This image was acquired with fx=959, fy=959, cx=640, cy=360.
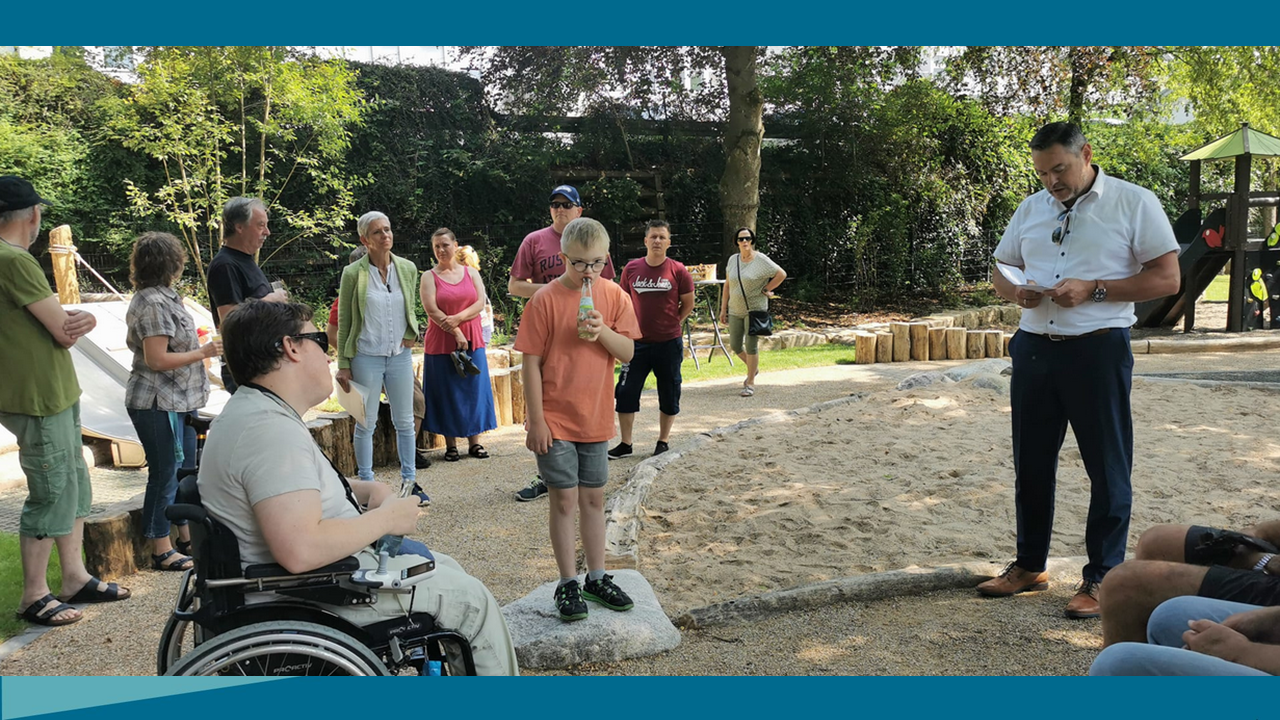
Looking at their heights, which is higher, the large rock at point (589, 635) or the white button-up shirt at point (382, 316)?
the white button-up shirt at point (382, 316)

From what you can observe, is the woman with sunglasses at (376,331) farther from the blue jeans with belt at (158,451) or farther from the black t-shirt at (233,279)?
the blue jeans with belt at (158,451)

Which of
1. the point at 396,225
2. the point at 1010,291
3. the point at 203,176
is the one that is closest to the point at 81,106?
the point at 203,176

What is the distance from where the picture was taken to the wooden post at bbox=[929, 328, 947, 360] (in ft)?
31.8

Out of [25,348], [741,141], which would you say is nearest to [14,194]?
[25,348]

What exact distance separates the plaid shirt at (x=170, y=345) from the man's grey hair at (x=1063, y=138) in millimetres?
2920

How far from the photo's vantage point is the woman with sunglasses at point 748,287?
7531 millimetres

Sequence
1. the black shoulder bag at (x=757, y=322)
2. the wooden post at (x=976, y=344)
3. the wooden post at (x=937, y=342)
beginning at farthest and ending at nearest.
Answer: the wooden post at (x=937, y=342) → the wooden post at (x=976, y=344) → the black shoulder bag at (x=757, y=322)

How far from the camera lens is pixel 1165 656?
62.9 inches

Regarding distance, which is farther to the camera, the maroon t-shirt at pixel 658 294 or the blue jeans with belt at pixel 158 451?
the maroon t-shirt at pixel 658 294

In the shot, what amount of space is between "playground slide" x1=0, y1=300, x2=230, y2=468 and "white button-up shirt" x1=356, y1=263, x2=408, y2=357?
1.46 m

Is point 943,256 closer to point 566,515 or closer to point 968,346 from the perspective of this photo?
point 968,346

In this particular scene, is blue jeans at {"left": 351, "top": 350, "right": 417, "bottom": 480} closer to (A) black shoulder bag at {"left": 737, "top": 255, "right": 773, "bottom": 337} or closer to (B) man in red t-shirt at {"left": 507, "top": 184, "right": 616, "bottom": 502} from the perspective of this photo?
(B) man in red t-shirt at {"left": 507, "top": 184, "right": 616, "bottom": 502}

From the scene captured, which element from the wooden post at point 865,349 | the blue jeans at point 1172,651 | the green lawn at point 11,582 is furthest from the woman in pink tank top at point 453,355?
the wooden post at point 865,349

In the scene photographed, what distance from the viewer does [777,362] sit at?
953cm
